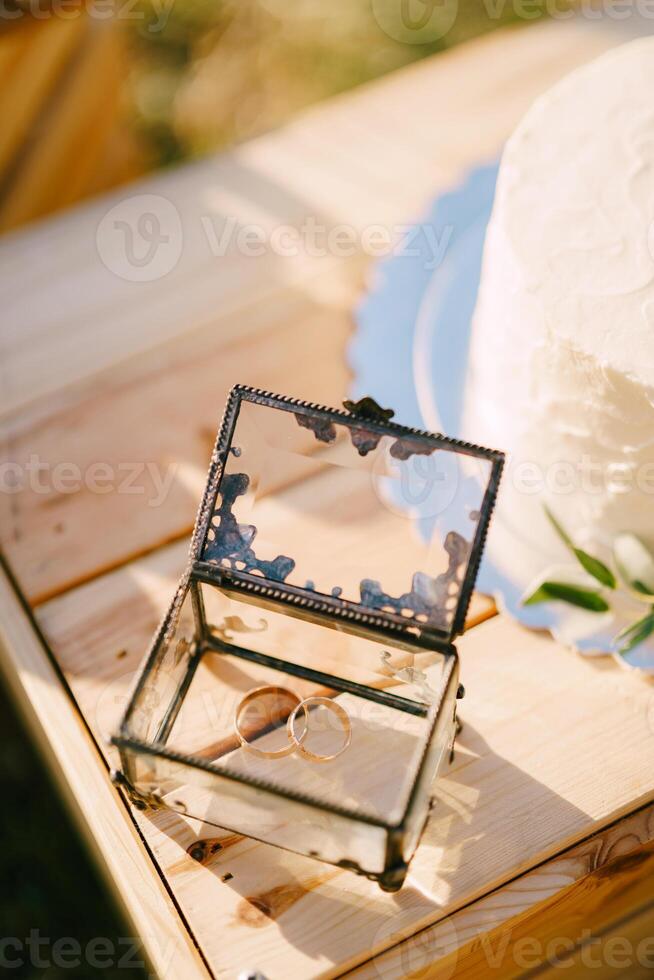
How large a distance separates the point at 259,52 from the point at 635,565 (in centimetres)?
208

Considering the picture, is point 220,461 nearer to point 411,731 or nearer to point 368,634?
point 368,634

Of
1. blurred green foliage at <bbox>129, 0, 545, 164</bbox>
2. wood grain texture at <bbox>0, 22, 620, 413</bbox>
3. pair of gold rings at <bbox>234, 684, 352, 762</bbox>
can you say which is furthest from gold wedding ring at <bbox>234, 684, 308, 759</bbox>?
blurred green foliage at <bbox>129, 0, 545, 164</bbox>

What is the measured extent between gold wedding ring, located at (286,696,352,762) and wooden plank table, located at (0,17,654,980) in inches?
3.4

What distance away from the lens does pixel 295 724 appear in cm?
83

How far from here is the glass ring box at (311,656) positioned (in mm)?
666

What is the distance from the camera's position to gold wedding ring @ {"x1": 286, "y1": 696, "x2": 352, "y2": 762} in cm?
81

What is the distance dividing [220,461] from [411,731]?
297 millimetres

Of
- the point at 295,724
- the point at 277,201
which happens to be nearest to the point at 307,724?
the point at 295,724

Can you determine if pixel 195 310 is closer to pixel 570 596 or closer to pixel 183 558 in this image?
pixel 183 558

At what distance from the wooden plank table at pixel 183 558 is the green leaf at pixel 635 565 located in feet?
0.34

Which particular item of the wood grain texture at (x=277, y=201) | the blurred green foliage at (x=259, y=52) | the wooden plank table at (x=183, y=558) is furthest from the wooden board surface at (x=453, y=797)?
the blurred green foliage at (x=259, y=52)

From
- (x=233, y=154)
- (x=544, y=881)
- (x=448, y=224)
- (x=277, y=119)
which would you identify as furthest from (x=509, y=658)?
(x=277, y=119)

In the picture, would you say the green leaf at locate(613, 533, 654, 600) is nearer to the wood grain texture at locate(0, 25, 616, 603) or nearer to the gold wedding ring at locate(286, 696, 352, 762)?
the gold wedding ring at locate(286, 696, 352, 762)

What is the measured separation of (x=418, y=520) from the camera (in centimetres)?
91
